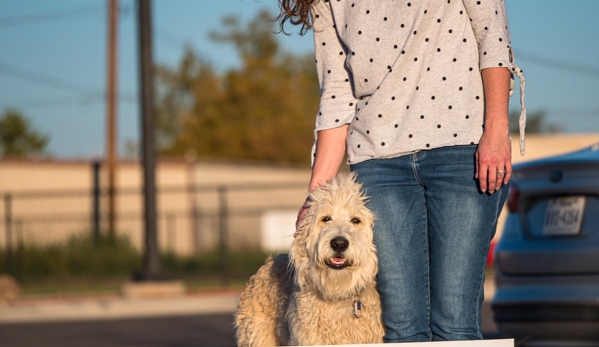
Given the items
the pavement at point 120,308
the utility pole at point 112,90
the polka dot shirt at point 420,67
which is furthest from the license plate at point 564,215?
the utility pole at point 112,90

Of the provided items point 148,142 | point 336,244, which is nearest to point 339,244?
point 336,244

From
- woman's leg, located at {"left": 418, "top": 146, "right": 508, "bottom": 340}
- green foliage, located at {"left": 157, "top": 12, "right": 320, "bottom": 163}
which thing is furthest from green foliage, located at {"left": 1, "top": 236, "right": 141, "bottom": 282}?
green foliage, located at {"left": 157, "top": 12, "right": 320, "bottom": 163}

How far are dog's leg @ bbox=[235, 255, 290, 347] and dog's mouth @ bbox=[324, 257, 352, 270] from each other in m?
0.58

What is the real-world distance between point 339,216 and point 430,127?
1.88 ft

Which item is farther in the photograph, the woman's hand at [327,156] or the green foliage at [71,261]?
the green foliage at [71,261]

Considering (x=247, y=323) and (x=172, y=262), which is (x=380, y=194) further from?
(x=172, y=262)

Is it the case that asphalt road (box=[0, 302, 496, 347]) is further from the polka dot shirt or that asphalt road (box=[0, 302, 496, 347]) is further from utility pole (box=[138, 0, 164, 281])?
the polka dot shirt

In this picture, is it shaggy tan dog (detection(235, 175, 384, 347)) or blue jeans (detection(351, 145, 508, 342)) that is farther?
shaggy tan dog (detection(235, 175, 384, 347))

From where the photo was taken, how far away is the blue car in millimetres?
4945

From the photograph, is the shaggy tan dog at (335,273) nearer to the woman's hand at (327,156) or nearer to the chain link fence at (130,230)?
the woman's hand at (327,156)

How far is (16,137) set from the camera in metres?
57.5

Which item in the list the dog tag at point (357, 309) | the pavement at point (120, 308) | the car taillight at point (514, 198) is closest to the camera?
the dog tag at point (357, 309)

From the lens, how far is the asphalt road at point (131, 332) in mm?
9156

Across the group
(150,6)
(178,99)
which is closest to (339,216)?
(150,6)
